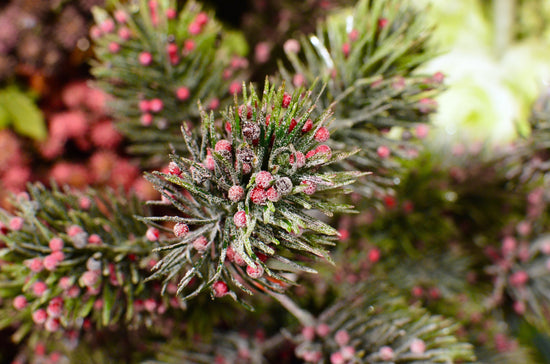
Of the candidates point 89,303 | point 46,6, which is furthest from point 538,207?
point 46,6

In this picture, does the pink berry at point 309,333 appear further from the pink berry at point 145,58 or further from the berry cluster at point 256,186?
the pink berry at point 145,58

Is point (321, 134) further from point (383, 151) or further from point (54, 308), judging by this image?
point (54, 308)

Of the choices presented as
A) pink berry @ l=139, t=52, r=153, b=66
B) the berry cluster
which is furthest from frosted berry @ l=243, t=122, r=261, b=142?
pink berry @ l=139, t=52, r=153, b=66

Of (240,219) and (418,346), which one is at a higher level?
(240,219)

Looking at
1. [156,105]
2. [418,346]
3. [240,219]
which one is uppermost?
[156,105]

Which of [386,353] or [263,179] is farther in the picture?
[386,353]


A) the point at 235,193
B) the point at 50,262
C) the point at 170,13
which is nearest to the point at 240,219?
the point at 235,193

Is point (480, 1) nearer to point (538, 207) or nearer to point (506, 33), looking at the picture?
point (506, 33)
